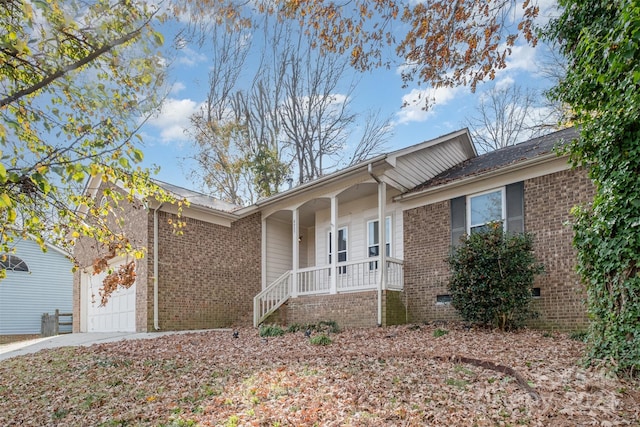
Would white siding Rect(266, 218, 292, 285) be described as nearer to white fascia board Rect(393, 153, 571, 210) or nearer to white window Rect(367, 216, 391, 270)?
white window Rect(367, 216, 391, 270)

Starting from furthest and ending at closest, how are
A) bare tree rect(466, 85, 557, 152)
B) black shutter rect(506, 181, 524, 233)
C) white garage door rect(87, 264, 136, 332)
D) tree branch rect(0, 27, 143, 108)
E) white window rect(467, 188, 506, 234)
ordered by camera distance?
1. bare tree rect(466, 85, 557, 152)
2. white garage door rect(87, 264, 136, 332)
3. white window rect(467, 188, 506, 234)
4. black shutter rect(506, 181, 524, 233)
5. tree branch rect(0, 27, 143, 108)

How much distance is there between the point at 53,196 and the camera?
483 cm

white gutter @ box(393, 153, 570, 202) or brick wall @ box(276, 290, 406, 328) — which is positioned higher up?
white gutter @ box(393, 153, 570, 202)

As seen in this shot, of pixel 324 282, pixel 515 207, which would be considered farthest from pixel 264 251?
pixel 515 207

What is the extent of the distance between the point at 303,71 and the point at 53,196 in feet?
64.7

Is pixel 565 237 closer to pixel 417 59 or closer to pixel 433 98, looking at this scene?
pixel 433 98

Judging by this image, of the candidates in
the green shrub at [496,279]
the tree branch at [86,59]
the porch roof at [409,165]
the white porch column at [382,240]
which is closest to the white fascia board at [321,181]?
the porch roof at [409,165]

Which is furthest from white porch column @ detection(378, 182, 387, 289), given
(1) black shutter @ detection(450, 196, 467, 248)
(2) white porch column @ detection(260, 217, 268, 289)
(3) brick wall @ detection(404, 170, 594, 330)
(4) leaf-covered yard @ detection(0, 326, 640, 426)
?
(2) white porch column @ detection(260, 217, 268, 289)

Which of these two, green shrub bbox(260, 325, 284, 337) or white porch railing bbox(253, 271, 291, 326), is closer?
green shrub bbox(260, 325, 284, 337)

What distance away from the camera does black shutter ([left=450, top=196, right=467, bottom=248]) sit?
10.7 meters

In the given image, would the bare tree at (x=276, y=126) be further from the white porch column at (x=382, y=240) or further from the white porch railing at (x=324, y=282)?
the white porch column at (x=382, y=240)

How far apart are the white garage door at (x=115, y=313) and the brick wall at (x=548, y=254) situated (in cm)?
790

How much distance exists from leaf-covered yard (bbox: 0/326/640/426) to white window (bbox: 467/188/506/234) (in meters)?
2.93

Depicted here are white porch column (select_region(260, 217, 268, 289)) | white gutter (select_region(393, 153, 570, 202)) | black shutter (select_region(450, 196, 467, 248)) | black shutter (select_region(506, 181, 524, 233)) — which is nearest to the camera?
white gutter (select_region(393, 153, 570, 202))
